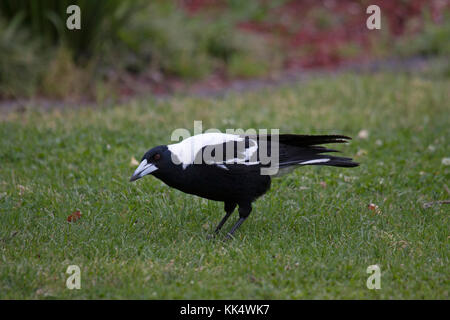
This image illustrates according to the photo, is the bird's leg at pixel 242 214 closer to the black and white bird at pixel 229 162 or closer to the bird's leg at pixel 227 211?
the black and white bird at pixel 229 162

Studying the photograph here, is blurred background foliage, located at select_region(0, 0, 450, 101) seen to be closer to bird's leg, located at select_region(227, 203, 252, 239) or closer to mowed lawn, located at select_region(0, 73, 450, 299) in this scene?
mowed lawn, located at select_region(0, 73, 450, 299)

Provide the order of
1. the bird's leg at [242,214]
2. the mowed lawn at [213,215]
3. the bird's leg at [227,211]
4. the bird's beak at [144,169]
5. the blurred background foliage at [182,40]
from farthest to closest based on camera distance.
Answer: the blurred background foliage at [182,40] → the bird's leg at [227,211] → the bird's leg at [242,214] → the bird's beak at [144,169] → the mowed lawn at [213,215]

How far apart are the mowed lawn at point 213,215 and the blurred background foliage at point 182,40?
3.67ft

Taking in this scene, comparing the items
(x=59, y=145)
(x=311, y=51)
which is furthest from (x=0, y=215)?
(x=311, y=51)

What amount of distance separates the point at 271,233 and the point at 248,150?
2.15 feet

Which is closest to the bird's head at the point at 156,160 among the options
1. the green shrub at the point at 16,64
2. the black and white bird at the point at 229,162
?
the black and white bird at the point at 229,162

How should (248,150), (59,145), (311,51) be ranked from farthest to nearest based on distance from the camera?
(311,51)
(59,145)
(248,150)

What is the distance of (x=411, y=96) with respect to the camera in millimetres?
7859

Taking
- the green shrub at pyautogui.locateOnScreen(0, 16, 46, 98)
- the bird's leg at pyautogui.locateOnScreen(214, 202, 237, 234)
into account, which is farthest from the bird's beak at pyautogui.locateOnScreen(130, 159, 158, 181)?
the green shrub at pyautogui.locateOnScreen(0, 16, 46, 98)

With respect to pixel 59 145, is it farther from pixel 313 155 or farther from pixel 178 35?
pixel 178 35

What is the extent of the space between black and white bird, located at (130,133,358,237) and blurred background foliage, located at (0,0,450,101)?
4312 mm

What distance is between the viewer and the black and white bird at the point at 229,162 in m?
3.81

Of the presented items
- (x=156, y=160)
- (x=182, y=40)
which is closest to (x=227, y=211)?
(x=156, y=160)
